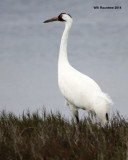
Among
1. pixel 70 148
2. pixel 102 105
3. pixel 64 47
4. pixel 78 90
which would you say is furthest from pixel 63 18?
A: pixel 70 148

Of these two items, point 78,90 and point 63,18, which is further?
point 63,18

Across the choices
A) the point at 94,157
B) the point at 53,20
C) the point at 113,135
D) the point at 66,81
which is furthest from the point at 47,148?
the point at 53,20

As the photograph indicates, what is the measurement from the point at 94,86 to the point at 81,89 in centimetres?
27

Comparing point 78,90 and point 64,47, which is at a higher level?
point 64,47

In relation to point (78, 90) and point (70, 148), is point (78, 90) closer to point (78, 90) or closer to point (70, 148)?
point (78, 90)

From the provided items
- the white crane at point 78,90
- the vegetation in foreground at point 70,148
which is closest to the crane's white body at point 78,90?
the white crane at point 78,90

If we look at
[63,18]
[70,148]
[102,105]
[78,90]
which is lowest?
[70,148]

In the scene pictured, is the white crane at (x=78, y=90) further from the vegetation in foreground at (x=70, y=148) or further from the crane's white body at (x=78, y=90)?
the vegetation in foreground at (x=70, y=148)

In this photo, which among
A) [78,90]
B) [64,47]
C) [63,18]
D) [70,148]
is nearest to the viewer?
[70,148]

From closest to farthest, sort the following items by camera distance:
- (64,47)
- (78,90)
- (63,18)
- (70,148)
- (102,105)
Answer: (70,148)
(102,105)
(78,90)
(64,47)
(63,18)

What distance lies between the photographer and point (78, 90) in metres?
6.65

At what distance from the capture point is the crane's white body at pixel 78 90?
6102 mm

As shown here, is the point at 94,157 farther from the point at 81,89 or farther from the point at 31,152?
the point at 81,89

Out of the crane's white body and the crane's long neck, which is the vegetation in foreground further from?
the crane's long neck
